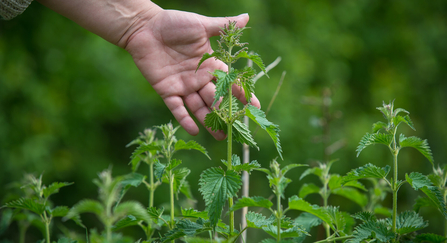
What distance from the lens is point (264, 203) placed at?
107cm

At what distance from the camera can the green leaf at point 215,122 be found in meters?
1.29

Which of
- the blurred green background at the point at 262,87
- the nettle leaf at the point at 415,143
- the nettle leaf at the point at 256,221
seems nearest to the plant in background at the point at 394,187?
the nettle leaf at the point at 415,143

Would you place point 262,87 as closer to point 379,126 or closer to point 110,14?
point 110,14

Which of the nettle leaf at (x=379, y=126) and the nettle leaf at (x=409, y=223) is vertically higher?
the nettle leaf at (x=379, y=126)

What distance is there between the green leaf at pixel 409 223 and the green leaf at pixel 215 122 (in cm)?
74

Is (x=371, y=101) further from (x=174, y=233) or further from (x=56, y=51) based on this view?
(x=174, y=233)

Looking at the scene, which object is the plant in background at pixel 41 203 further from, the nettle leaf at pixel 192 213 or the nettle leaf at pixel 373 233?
the nettle leaf at pixel 373 233

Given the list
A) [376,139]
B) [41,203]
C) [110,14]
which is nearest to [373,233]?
[376,139]

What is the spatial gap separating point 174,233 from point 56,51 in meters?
4.91

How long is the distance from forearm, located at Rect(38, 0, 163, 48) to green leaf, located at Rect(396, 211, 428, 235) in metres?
1.65

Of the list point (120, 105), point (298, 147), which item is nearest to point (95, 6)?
point (120, 105)

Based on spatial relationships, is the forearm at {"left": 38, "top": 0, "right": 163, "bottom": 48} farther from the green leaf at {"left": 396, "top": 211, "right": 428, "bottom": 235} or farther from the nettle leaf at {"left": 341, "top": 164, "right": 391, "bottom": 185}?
the green leaf at {"left": 396, "top": 211, "right": 428, "bottom": 235}

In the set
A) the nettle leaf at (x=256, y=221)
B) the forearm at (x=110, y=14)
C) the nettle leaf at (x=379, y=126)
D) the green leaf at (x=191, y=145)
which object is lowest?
the nettle leaf at (x=256, y=221)

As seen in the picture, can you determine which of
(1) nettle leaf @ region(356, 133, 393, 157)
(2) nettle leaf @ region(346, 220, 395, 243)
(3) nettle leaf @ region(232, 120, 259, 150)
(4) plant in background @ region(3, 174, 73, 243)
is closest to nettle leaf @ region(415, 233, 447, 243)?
(2) nettle leaf @ region(346, 220, 395, 243)
